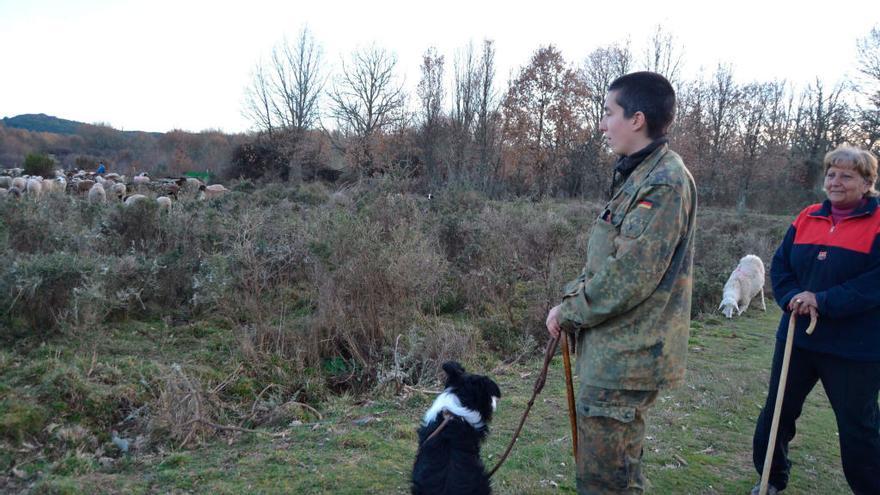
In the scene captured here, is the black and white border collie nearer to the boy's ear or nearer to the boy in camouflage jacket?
the boy in camouflage jacket

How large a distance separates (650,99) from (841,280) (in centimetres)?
177

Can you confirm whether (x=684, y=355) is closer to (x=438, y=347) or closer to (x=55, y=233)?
(x=438, y=347)

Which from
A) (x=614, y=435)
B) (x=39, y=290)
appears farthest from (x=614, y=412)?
(x=39, y=290)

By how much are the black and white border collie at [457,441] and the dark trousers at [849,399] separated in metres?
1.82

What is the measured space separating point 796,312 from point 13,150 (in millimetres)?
58627

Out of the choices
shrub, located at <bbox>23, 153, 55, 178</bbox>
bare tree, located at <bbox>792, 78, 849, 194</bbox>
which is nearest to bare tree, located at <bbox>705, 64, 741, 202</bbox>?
bare tree, located at <bbox>792, 78, 849, 194</bbox>

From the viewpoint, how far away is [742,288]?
10.5 metres

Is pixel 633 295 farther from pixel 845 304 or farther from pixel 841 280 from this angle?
pixel 841 280

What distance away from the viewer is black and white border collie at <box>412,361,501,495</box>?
9.41ft

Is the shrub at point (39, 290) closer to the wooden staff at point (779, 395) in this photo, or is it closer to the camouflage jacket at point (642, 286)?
the camouflage jacket at point (642, 286)

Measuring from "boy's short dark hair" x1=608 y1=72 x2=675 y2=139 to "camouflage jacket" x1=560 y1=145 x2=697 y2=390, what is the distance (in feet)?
0.36

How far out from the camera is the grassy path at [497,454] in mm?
3734

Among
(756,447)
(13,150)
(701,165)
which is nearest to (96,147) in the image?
(13,150)

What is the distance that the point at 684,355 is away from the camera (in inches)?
91.1
